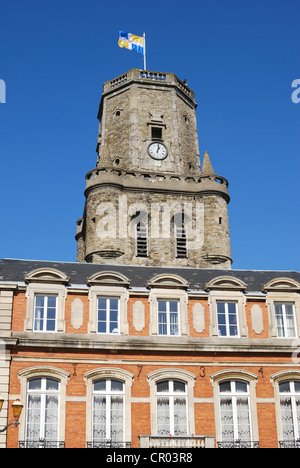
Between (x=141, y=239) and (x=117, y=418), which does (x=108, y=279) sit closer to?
(x=117, y=418)

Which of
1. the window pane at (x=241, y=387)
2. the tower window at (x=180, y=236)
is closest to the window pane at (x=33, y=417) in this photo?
the window pane at (x=241, y=387)

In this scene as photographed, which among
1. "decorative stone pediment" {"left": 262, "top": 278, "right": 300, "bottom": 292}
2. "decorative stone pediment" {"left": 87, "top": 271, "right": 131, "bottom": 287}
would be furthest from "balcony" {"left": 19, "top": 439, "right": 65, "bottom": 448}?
"decorative stone pediment" {"left": 262, "top": 278, "right": 300, "bottom": 292}

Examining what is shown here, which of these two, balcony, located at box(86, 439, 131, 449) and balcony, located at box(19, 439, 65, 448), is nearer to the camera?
balcony, located at box(19, 439, 65, 448)

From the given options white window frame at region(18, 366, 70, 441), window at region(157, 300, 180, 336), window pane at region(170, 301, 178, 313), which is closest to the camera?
white window frame at region(18, 366, 70, 441)

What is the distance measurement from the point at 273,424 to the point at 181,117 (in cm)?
3082

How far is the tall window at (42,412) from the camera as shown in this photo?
74.8 ft

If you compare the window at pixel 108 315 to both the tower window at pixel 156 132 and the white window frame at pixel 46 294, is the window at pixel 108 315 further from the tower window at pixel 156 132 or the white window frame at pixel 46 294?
the tower window at pixel 156 132

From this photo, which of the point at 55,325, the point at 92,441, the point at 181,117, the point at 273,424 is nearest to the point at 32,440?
the point at 92,441

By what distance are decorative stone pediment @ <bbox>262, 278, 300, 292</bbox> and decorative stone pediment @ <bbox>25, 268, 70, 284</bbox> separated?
8235mm

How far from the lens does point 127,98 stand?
5038cm

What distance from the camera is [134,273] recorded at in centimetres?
2812

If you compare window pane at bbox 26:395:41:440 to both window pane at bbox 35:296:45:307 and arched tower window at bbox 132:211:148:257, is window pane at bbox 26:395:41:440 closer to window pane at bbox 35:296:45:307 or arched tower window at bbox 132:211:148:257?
window pane at bbox 35:296:45:307

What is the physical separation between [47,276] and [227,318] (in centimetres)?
739

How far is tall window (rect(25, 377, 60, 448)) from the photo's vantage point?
22.8m
